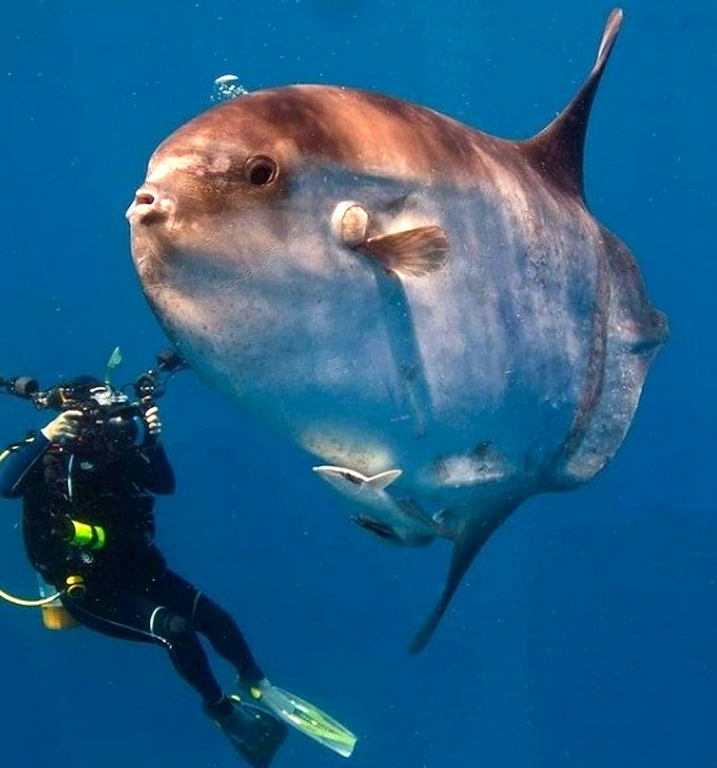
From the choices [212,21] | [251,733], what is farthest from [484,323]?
[212,21]

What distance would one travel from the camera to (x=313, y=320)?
6.05ft

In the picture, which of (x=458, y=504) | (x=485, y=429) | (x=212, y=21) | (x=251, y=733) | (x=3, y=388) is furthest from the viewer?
(x=212, y=21)

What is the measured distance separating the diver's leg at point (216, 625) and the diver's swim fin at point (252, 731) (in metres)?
0.25

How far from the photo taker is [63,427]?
545cm

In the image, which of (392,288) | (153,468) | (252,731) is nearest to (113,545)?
(153,468)

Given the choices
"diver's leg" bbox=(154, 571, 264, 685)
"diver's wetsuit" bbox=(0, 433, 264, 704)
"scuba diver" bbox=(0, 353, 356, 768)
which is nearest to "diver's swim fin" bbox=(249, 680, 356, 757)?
"scuba diver" bbox=(0, 353, 356, 768)

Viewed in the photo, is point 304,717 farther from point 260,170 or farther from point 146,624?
point 260,170

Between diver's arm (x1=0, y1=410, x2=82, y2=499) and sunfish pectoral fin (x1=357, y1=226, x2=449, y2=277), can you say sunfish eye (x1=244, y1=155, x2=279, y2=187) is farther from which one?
diver's arm (x1=0, y1=410, x2=82, y2=499)

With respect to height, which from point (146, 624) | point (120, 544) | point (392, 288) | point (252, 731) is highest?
point (392, 288)

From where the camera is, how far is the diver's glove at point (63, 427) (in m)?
5.45

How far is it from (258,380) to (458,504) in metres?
1.00

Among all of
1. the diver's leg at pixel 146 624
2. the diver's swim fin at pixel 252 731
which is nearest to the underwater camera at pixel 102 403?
the diver's leg at pixel 146 624

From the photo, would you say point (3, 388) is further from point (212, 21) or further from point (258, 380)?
point (212, 21)

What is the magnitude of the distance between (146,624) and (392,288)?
494cm
